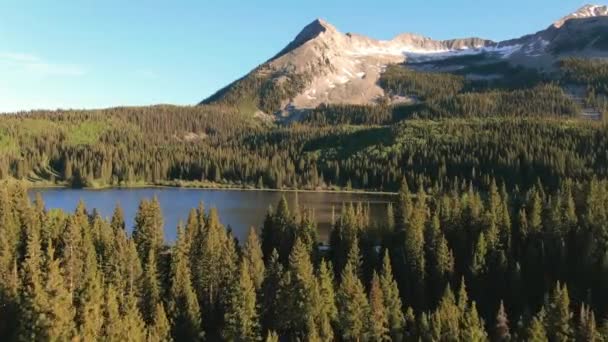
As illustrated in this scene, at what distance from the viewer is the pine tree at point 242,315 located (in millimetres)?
73625

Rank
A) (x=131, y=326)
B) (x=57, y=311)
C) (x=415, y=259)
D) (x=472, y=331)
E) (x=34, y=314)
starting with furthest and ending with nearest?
(x=415, y=259) → (x=131, y=326) → (x=472, y=331) → (x=34, y=314) → (x=57, y=311)

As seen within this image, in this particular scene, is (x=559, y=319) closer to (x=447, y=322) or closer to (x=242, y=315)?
(x=447, y=322)

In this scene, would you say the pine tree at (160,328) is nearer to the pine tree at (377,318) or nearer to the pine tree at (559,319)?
the pine tree at (377,318)

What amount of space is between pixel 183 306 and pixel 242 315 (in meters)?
11.0

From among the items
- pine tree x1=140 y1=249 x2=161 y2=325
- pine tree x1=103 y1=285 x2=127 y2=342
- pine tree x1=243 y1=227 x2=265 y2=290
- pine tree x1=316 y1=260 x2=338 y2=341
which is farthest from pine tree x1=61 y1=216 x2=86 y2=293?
pine tree x1=316 y1=260 x2=338 y2=341

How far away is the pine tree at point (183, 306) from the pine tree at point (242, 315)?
4223 mm

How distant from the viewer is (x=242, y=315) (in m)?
73.7

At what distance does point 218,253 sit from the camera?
8919cm

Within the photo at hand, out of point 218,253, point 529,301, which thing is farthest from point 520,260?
point 218,253

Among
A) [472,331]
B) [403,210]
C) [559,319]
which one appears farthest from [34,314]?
[403,210]

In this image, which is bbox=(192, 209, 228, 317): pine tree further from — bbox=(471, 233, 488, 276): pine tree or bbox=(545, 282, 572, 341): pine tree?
bbox=(545, 282, 572, 341): pine tree

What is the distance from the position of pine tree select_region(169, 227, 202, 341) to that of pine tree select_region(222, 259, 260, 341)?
422 centimetres

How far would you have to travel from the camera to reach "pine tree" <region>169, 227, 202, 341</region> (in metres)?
76.6

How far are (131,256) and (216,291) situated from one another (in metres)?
13.2
